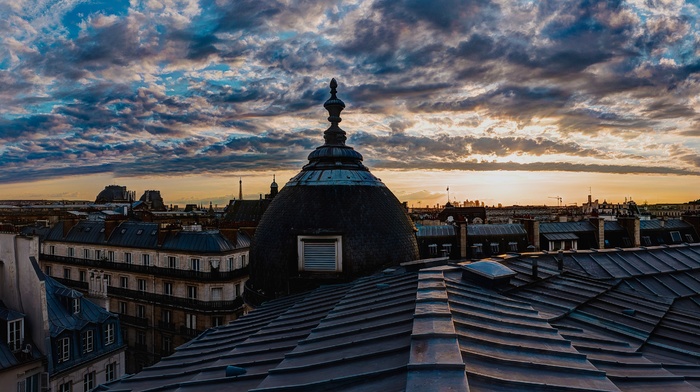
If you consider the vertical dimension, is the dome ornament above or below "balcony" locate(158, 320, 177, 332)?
above

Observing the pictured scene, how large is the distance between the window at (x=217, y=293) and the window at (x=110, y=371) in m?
12.9

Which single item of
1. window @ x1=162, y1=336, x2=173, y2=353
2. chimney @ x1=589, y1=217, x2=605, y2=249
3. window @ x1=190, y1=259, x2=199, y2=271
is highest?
chimney @ x1=589, y1=217, x2=605, y2=249

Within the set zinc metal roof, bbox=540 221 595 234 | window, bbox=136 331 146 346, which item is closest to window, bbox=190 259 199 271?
window, bbox=136 331 146 346

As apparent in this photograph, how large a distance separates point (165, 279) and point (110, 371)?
1518 cm

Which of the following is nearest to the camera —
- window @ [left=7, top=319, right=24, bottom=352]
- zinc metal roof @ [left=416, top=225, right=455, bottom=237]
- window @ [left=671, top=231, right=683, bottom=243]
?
window @ [left=7, top=319, right=24, bottom=352]

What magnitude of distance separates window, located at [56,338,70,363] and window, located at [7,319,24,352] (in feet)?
4.97

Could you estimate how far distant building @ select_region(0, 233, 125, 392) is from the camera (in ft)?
62.7

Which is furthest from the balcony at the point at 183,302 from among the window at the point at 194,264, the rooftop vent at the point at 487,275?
the rooftop vent at the point at 487,275

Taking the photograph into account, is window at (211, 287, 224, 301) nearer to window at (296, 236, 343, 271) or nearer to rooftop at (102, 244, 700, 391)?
window at (296, 236, 343, 271)

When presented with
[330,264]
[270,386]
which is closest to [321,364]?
[270,386]

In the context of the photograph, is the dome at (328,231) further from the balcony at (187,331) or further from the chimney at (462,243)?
the chimney at (462,243)

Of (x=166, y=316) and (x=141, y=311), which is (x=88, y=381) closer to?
(x=166, y=316)

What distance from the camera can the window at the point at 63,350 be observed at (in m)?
20.6

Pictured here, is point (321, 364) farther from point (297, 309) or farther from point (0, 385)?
point (0, 385)
